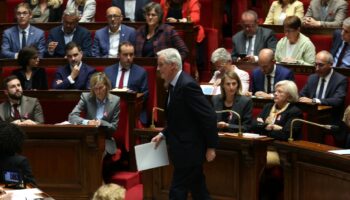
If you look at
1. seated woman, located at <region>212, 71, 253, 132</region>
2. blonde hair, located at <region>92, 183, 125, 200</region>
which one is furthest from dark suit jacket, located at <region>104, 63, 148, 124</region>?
blonde hair, located at <region>92, 183, 125, 200</region>

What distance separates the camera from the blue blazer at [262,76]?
511 cm

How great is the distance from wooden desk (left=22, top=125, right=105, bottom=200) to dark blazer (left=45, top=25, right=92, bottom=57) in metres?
1.55

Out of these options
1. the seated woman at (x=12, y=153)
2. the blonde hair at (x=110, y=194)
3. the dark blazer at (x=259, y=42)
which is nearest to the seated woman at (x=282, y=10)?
the dark blazer at (x=259, y=42)

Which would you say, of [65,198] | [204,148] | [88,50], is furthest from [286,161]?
[88,50]

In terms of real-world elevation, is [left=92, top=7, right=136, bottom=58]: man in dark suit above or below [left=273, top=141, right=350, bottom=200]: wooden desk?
above

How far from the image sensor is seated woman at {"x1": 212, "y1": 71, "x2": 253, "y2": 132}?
4.46 m

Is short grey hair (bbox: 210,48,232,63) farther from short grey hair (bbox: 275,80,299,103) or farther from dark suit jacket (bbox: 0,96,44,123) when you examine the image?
dark suit jacket (bbox: 0,96,44,123)

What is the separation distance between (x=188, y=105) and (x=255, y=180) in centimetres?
75

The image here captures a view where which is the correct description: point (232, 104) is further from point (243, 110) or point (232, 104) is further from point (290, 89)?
point (290, 89)

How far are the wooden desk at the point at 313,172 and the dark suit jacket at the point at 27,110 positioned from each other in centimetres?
153

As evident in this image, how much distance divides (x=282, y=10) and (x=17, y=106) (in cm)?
248

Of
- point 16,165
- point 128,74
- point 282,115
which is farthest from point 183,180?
point 128,74

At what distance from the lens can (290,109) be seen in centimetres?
439

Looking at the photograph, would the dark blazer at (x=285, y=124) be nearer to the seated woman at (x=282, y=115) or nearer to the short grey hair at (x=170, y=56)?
the seated woman at (x=282, y=115)
